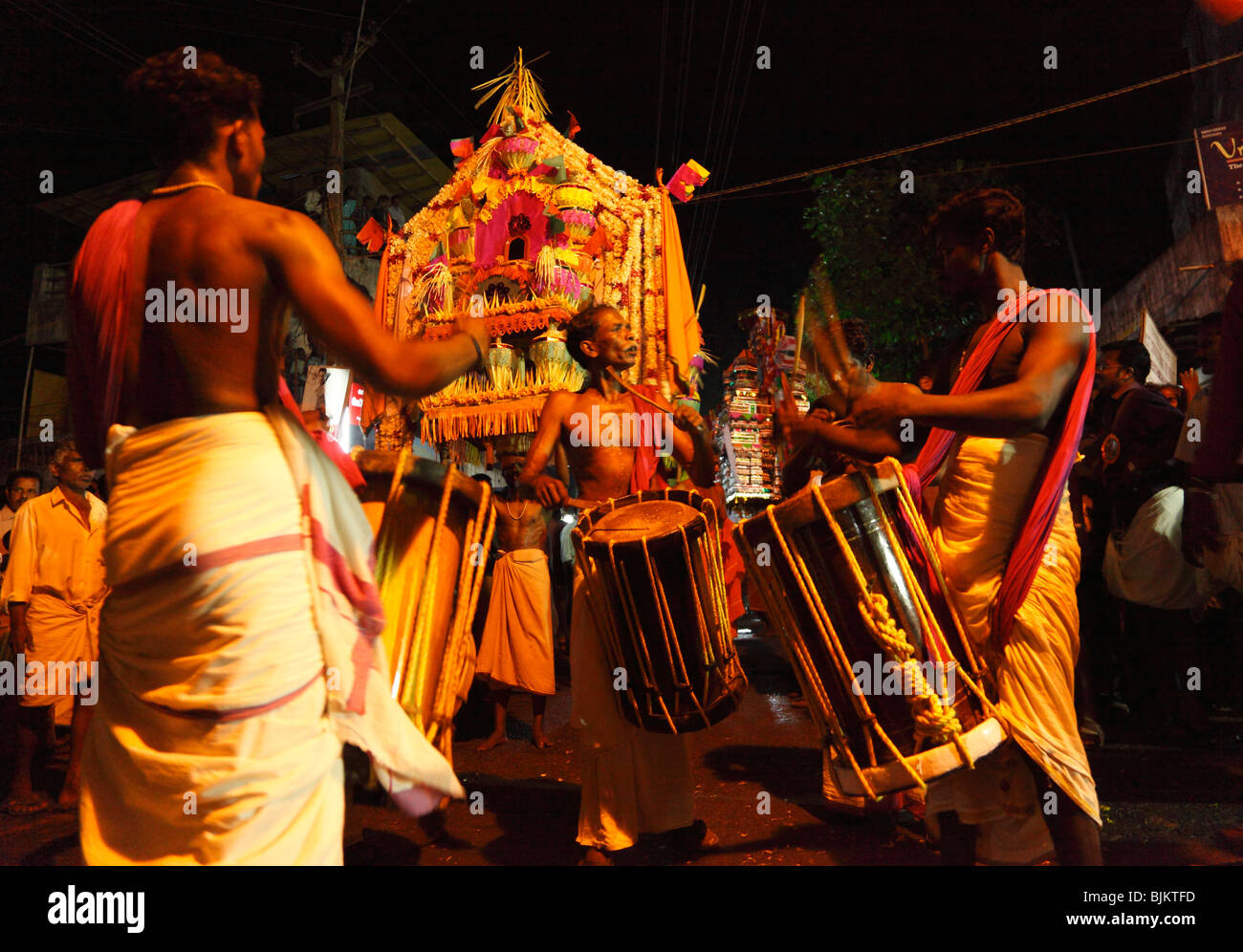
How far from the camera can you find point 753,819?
140 inches

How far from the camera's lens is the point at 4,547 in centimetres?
721

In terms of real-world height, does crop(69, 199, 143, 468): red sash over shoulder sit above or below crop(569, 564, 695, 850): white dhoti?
above

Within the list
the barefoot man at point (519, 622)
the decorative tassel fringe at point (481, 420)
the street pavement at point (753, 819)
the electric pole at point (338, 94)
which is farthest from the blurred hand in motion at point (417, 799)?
the electric pole at point (338, 94)

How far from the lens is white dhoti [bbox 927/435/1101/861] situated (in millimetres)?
2150

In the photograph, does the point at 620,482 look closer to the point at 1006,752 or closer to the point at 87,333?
the point at 1006,752

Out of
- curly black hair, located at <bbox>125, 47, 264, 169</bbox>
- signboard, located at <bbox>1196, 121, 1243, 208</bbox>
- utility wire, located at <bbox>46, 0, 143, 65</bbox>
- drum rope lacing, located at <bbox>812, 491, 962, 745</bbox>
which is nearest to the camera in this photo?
curly black hair, located at <bbox>125, 47, 264, 169</bbox>

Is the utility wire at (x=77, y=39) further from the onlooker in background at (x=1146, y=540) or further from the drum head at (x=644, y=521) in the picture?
the onlooker in background at (x=1146, y=540)

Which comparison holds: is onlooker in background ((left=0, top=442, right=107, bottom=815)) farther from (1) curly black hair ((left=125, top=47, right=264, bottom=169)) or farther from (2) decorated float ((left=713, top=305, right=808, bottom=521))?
(2) decorated float ((left=713, top=305, right=808, bottom=521))

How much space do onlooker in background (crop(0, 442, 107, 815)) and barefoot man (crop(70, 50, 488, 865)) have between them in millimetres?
3466

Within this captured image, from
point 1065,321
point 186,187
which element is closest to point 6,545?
point 186,187

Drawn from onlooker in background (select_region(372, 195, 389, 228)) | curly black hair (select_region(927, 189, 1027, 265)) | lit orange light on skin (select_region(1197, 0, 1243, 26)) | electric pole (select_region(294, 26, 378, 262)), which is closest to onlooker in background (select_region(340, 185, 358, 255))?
onlooker in background (select_region(372, 195, 389, 228))

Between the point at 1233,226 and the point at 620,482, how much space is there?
10.8m

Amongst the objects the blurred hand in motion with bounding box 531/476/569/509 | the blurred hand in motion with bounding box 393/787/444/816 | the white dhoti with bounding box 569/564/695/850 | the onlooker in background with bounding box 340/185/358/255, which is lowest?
the white dhoti with bounding box 569/564/695/850

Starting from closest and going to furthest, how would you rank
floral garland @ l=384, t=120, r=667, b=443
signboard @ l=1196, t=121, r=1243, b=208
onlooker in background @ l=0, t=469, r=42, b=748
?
1. onlooker in background @ l=0, t=469, r=42, b=748
2. floral garland @ l=384, t=120, r=667, b=443
3. signboard @ l=1196, t=121, r=1243, b=208
